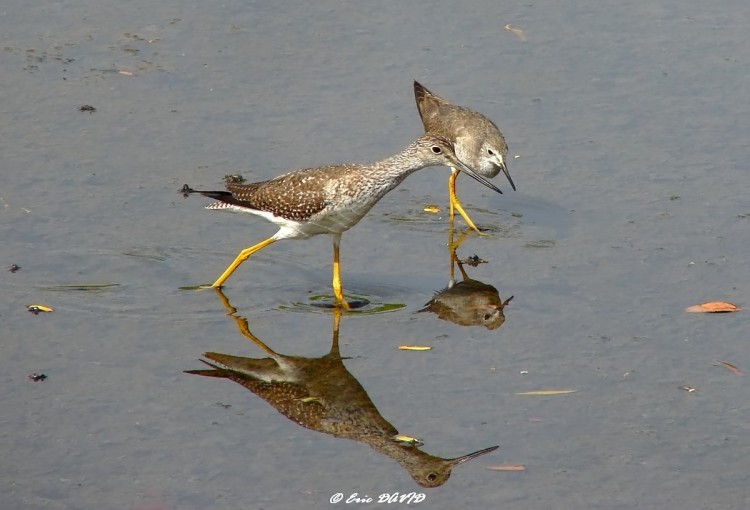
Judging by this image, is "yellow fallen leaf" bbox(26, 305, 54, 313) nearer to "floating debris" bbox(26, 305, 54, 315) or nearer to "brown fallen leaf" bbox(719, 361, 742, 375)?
"floating debris" bbox(26, 305, 54, 315)

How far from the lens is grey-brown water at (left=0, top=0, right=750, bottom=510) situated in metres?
7.73

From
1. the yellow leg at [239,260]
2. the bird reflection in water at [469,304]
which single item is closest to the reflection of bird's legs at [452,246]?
the bird reflection in water at [469,304]

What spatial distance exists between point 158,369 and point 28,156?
384 centimetres

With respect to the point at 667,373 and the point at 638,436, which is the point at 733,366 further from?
the point at 638,436

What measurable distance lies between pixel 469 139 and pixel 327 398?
3.62 meters

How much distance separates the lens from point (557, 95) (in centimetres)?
1312

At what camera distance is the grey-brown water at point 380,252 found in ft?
25.3

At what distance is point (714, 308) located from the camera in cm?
957

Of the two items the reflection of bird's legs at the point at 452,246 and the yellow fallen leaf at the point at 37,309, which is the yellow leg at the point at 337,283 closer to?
the reflection of bird's legs at the point at 452,246

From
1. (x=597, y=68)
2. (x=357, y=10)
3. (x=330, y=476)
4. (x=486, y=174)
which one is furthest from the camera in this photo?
(x=357, y=10)

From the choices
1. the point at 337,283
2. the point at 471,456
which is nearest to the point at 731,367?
the point at 471,456

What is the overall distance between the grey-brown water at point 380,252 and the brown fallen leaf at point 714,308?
9cm

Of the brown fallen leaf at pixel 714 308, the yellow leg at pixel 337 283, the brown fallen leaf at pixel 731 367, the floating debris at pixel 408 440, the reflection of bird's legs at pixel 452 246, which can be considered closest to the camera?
the floating debris at pixel 408 440

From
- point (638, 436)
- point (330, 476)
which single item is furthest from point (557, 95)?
point (330, 476)
